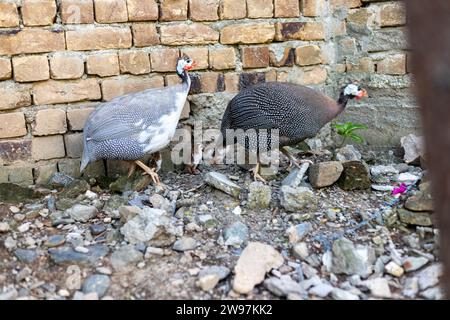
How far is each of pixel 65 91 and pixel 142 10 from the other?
0.72 metres

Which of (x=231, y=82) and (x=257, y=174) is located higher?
(x=231, y=82)

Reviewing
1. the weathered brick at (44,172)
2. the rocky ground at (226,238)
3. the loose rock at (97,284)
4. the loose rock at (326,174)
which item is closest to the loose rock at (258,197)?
the rocky ground at (226,238)

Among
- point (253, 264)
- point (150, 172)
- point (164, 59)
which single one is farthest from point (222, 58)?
point (253, 264)

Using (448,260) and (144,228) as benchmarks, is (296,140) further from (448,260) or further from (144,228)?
(448,260)

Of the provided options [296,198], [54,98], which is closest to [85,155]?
[54,98]

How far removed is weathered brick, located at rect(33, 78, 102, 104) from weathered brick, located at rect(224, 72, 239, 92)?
0.89m

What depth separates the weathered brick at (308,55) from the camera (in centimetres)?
377

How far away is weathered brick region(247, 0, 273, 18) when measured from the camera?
3576 mm

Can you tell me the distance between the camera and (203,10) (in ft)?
11.4

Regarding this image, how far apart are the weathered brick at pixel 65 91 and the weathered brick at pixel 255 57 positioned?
1.04m

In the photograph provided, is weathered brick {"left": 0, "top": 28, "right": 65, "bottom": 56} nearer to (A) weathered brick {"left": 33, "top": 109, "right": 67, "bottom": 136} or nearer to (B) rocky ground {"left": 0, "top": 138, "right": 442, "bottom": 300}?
(A) weathered brick {"left": 33, "top": 109, "right": 67, "bottom": 136}

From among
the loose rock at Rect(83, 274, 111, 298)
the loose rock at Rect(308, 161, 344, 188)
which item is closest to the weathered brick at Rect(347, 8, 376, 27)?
the loose rock at Rect(308, 161, 344, 188)

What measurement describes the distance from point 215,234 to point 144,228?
0.39 meters

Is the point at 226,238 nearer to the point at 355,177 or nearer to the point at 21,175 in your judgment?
the point at 355,177
